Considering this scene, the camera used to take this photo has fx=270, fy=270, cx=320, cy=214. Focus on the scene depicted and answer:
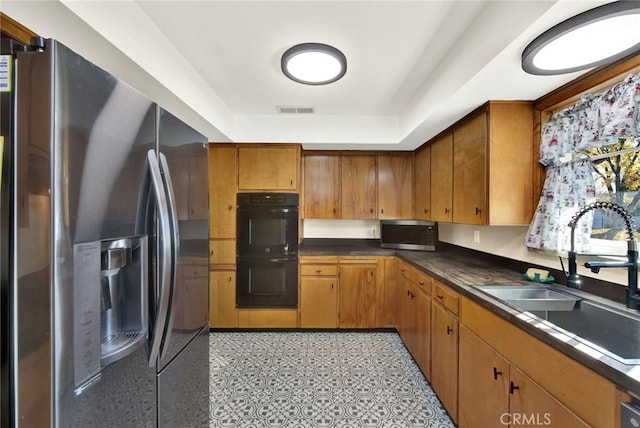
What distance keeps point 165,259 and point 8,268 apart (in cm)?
37

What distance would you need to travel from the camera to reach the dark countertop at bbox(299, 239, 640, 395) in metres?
0.81

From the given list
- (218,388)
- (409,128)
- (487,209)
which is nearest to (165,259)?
(218,388)

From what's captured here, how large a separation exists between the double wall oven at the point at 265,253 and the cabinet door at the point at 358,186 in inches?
27.7

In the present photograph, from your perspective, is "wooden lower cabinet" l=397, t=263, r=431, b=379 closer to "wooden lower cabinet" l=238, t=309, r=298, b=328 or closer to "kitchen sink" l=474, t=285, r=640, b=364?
"kitchen sink" l=474, t=285, r=640, b=364

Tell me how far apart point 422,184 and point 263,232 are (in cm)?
190

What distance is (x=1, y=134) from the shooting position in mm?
618

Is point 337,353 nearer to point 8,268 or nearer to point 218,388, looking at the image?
point 218,388

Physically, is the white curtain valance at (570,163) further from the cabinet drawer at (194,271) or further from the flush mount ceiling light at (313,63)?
the cabinet drawer at (194,271)

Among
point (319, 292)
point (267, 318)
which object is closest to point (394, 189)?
point (319, 292)

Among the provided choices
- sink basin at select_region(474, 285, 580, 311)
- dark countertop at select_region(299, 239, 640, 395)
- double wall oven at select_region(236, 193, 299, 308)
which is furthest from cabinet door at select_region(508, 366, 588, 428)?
double wall oven at select_region(236, 193, 299, 308)

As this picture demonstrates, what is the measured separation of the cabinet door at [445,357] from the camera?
170 centimetres

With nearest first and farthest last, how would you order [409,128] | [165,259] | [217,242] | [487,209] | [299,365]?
[165,259] → [487,209] → [299,365] → [409,128] → [217,242]

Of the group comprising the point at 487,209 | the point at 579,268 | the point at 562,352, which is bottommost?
the point at 562,352

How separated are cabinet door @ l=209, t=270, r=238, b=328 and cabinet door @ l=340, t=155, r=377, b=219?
5.15 ft
